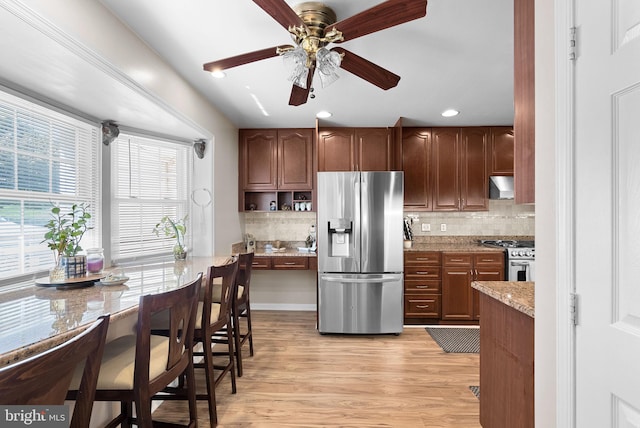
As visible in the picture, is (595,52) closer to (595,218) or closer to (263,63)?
(595,218)

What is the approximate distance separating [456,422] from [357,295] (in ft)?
5.12

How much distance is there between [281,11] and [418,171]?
307 cm

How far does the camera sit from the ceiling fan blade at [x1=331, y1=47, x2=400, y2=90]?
177 cm

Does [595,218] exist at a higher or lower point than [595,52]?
lower

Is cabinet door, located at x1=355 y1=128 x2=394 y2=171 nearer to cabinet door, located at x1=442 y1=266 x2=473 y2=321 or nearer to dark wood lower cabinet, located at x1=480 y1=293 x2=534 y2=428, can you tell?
cabinet door, located at x1=442 y1=266 x2=473 y2=321

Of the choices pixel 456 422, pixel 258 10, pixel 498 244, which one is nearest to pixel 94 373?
pixel 258 10

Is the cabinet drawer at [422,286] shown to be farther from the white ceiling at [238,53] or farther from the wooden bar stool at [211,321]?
the wooden bar stool at [211,321]

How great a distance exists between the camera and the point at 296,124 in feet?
13.3

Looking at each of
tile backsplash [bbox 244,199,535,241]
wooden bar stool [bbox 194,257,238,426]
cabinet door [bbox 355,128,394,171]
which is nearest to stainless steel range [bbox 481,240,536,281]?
tile backsplash [bbox 244,199,535,241]

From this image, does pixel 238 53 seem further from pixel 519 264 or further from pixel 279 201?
pixel 519 264

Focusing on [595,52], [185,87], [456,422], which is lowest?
[456,422]

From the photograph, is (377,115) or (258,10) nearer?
(258,10)

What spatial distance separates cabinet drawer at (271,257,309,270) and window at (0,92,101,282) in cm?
191

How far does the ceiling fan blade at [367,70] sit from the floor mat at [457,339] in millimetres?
2504
